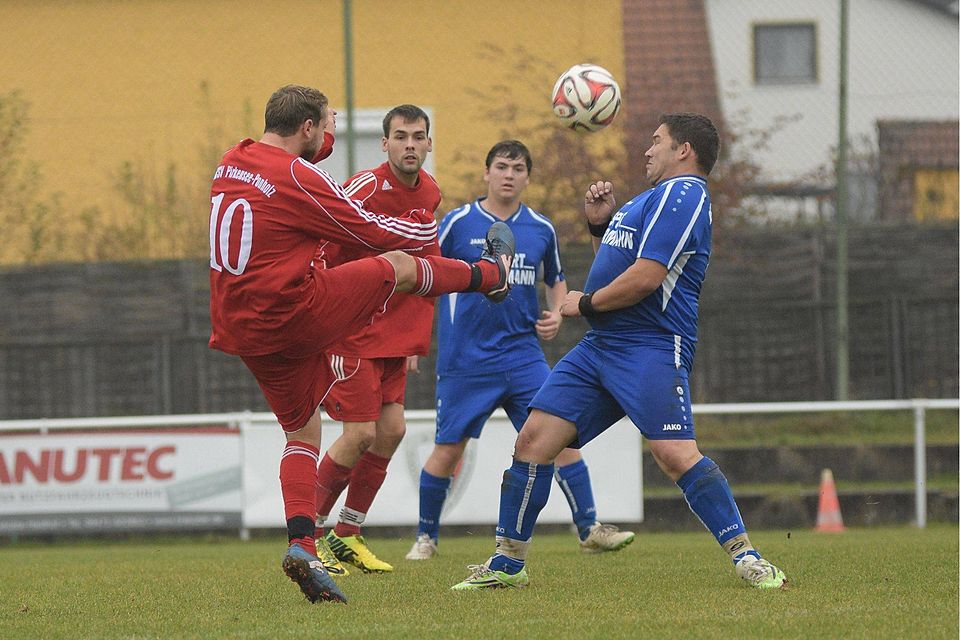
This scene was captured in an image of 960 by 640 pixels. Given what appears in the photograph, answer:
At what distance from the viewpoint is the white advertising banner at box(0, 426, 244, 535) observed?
510 inches

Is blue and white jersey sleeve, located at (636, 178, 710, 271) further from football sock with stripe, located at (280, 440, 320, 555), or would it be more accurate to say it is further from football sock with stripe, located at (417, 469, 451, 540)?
football sock with stripe, located at (417, 469, 451, 540)

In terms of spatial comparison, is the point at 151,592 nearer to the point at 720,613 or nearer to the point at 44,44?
the point at 720,613

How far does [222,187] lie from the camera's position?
19.9ft

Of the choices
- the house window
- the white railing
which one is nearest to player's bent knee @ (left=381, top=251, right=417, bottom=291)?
the white railing

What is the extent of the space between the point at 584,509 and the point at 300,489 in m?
2.94

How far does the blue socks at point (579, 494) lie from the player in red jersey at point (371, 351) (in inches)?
51.4

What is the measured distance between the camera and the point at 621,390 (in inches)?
250

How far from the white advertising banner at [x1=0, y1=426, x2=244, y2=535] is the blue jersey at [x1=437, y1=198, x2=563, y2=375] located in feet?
15.4

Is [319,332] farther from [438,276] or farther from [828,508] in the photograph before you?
[828,508]

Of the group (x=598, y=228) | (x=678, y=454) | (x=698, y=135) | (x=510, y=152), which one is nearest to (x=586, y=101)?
(x=598, y=228)

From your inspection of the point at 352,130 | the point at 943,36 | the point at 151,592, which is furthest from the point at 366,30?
the point at 151,592

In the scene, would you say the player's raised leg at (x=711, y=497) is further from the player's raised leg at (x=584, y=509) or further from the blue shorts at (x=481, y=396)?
the blue shorts at (x=481, y=396)

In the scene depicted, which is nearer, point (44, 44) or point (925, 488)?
point (925, 488)

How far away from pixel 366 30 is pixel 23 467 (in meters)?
7.63
